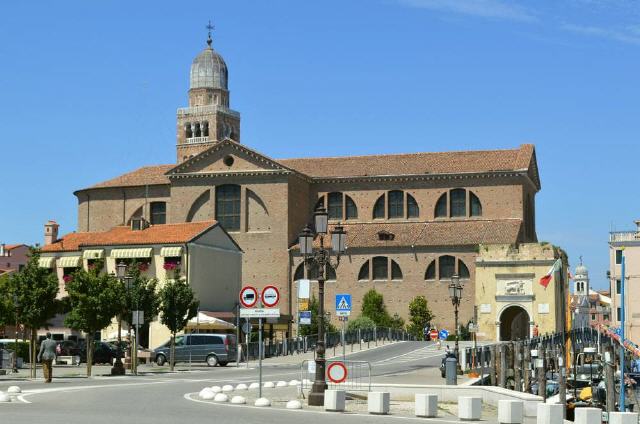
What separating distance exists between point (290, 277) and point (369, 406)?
207ft

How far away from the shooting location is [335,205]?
304 ft

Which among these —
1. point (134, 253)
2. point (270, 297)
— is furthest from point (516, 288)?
point (270, 297)

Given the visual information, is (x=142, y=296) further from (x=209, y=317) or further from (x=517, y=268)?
(x=517, y=268)

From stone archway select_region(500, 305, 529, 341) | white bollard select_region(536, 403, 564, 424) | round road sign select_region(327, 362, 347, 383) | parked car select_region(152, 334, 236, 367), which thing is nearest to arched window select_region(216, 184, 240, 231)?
stone archway select_region(500, 305, 529, 341)

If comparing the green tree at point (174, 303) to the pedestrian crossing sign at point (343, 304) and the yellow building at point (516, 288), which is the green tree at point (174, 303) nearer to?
the pedestrian crossing sign at point (343, 304)

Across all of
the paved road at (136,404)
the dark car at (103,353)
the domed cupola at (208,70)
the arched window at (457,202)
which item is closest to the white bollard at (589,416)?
the paved road at (136,404)

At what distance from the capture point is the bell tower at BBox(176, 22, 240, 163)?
123625 mm

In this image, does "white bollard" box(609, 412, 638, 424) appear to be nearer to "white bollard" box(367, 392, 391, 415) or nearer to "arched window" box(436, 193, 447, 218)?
"white bollard" box(367, 392, 391, 415)

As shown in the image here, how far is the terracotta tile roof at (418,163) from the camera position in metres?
88.1

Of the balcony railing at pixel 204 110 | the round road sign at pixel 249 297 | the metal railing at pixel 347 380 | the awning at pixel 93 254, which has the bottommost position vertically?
the metal railing at pixel 347 380

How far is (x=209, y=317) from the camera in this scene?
65.2m

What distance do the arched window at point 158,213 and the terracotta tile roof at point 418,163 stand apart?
10.7m

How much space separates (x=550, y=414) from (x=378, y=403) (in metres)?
4.09

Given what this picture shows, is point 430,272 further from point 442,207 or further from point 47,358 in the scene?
point 47,358
